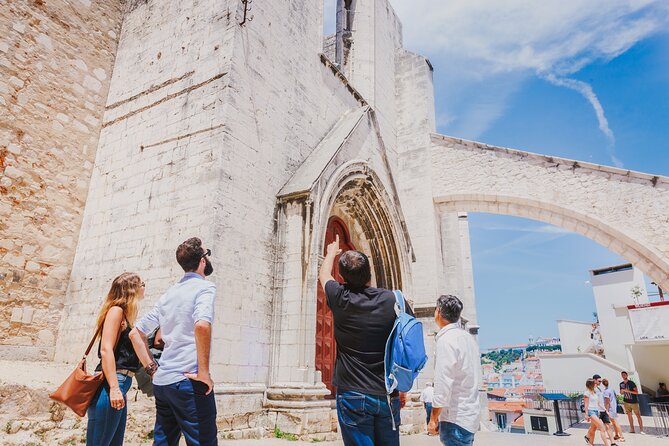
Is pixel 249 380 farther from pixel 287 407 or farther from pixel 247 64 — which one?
pixel 247 64

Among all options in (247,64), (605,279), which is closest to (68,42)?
(247,64)

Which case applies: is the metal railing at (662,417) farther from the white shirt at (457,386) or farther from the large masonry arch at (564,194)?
the white shirt at (457,386)

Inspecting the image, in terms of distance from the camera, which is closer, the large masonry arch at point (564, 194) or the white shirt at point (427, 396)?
the white shirt at point (427, 396)

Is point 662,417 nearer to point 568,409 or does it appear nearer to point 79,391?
point 568,409

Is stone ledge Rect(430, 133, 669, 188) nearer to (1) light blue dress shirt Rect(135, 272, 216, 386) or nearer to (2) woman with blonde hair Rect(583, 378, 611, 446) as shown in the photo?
(2) woman with blonde hair Rect(583, 378, 611, 446)

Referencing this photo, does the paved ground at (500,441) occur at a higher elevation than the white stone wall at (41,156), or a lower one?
lower

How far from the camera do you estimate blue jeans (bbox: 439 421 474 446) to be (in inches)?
93.9

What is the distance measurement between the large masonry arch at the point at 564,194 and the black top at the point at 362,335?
8294mm

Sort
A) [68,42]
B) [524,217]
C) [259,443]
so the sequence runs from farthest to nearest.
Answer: [524,217] < [68,42] < [259,443]

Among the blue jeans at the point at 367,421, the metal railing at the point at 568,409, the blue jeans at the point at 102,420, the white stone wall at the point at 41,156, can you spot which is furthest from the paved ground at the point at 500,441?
the white stone wall at the point at 41,156

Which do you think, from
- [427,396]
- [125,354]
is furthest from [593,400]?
[125,354]

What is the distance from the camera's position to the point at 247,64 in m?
6.06

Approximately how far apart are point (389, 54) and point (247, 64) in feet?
23.2

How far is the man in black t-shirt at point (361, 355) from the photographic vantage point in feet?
6.63
